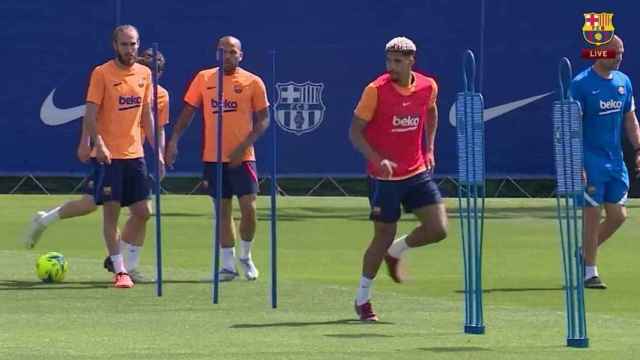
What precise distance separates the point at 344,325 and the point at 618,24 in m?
16.6

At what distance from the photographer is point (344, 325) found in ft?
42.3

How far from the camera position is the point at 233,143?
16.7m

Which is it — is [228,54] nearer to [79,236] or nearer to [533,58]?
[79,236]

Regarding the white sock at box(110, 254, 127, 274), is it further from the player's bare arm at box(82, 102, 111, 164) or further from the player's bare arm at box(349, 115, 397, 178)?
the player's bare arm at box(349, 115, 397, 178)

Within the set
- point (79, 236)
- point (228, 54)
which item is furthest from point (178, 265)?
point (79, 236)

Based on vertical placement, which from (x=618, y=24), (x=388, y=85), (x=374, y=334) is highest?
(x=618, y=24)

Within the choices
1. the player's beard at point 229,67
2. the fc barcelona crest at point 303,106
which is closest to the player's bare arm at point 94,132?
the player's beard at point 229,67

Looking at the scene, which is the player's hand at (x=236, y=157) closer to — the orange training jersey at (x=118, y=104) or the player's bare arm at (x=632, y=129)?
→ the orange training jersey at (x=118, y=104)

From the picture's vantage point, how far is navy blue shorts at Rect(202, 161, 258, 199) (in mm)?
16594

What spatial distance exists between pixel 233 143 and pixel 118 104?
1244mm

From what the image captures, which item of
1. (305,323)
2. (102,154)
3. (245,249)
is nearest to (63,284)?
(102,154)

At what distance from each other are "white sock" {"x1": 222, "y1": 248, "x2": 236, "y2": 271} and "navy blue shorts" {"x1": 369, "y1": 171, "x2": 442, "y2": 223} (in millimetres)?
3477

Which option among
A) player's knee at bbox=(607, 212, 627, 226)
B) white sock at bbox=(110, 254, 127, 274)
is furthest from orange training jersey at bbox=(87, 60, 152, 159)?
player's knee at bbox=(607, 212, 627, 226)

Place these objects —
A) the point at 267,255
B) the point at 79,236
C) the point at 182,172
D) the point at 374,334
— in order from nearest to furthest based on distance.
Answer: the point at 374,334 → the point at 267,255 → the point at 79,236 → the point at 182,172
